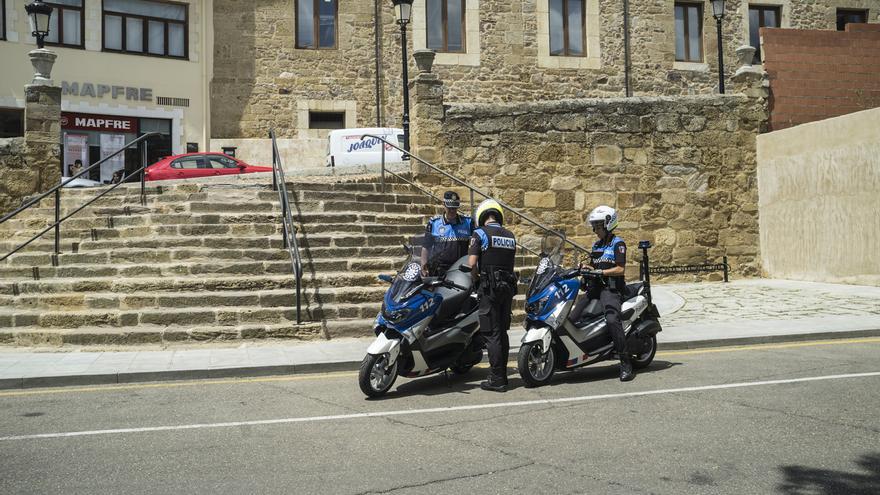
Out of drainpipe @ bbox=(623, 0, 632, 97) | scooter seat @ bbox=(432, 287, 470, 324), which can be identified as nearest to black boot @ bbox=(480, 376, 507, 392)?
scooter seat @ bbox=(432, 287, 470, 324)

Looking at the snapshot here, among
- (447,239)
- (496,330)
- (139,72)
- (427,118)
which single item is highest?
(139,72)

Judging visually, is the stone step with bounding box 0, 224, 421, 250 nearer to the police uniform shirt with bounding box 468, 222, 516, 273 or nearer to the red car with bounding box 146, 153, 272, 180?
the police uniform shirt with bounding box 468, 222, 516, 273

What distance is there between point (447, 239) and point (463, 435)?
2785 millimetres

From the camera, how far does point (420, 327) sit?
7.46 m

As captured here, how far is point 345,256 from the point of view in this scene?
41.4 ft

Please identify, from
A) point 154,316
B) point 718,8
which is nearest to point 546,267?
point 154,316

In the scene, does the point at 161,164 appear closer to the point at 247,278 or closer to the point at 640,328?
the point at 247,278

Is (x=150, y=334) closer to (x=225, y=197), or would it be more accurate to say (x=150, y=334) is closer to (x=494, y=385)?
(x=225, y=197)

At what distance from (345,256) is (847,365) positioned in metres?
7.18

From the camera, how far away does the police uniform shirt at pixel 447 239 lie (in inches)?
317

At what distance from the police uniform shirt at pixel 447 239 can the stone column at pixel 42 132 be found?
1016cm

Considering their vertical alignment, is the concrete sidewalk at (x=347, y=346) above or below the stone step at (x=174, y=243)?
below

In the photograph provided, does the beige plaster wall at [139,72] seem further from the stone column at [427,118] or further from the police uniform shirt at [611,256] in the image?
the police uniform shirt at [611,256]

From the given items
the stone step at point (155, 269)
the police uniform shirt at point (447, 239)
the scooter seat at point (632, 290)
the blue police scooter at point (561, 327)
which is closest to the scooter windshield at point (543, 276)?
the blue police scooter at point (561, 327)
